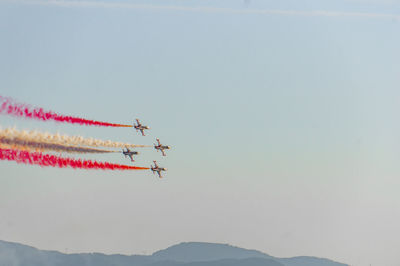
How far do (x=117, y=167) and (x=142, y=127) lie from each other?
3010 cm

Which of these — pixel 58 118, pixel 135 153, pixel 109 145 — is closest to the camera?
pixel 58 118

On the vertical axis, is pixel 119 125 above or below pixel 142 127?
below

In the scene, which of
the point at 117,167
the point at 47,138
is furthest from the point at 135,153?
the point at 47,138

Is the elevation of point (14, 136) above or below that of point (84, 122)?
below

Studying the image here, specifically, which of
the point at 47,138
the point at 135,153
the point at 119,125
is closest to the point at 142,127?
the point at 135,153

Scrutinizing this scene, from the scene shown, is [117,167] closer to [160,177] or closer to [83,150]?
[83,150]

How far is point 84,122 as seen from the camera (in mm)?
153375

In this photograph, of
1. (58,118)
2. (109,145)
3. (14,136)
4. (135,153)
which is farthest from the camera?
(135,153)

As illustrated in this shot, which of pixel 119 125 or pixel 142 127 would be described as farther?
pixel 142 127

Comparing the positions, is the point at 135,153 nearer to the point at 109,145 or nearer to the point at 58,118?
the point at 109,145

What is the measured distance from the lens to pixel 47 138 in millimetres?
143625

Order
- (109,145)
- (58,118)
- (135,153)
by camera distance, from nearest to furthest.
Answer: (58,118) < (109,145) < (135,153)

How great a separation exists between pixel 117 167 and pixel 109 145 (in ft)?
21.9

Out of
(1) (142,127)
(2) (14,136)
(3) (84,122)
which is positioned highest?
(1) (142,127)
